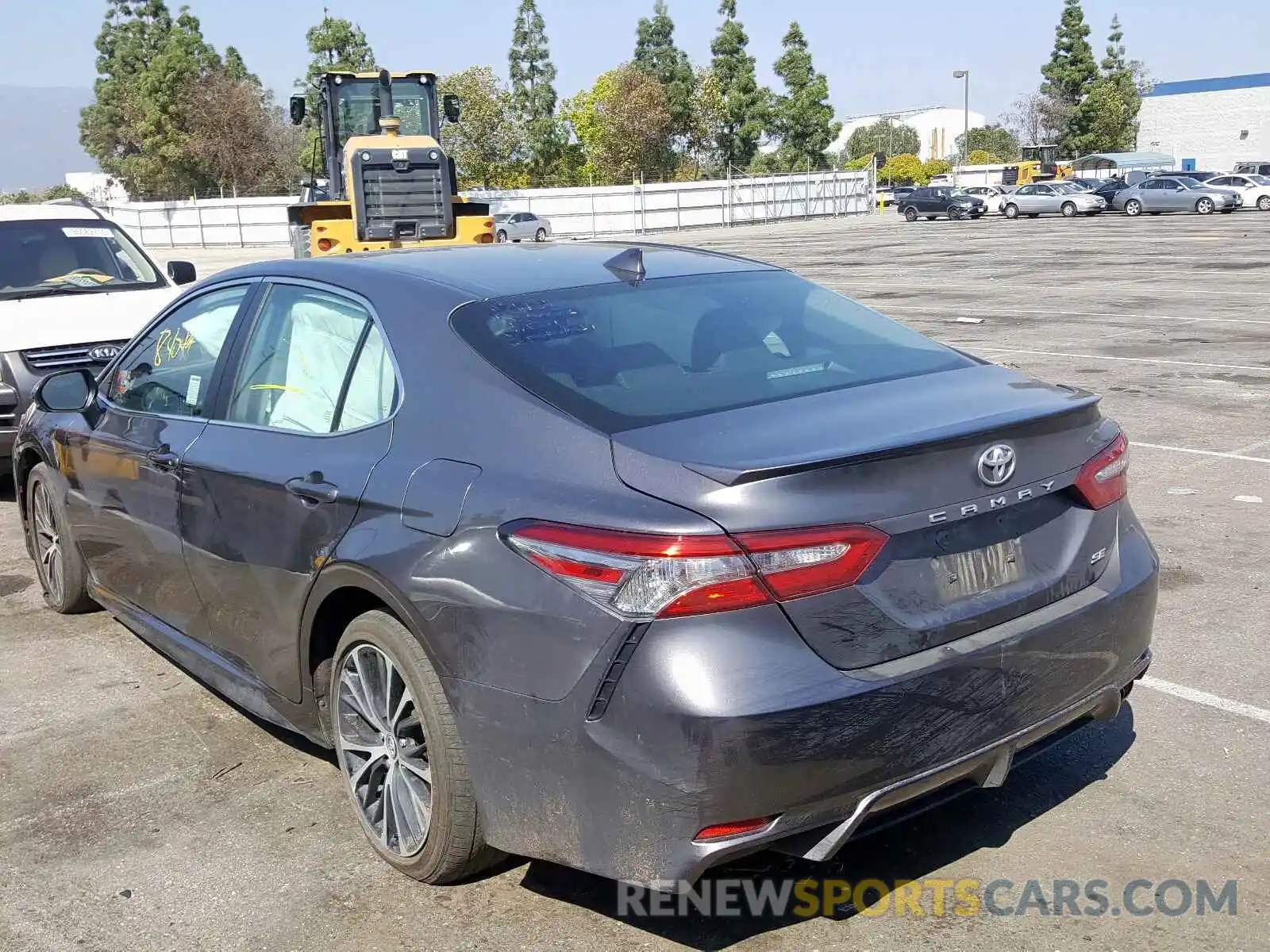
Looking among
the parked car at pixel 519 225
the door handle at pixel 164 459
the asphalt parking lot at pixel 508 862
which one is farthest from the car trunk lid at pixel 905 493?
the parked car at pixel 519 225

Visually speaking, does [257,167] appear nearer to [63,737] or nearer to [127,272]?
[127,272]

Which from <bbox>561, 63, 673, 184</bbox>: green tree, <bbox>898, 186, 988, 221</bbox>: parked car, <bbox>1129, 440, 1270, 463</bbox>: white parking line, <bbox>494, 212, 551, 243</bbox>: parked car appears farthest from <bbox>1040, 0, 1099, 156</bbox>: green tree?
<bbox>1129, 440, 1270, 463</bbox>: white parking line

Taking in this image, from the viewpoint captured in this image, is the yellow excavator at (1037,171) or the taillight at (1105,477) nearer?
the taillight at (1105,477)

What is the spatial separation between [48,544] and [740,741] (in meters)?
4.46

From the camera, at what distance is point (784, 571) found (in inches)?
110

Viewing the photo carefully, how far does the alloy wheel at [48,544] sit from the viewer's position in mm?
5859

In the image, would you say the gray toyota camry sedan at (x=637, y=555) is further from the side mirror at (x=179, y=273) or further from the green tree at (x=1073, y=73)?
the green tree at (x=1073, y=73)

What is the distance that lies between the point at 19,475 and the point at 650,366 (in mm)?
4167

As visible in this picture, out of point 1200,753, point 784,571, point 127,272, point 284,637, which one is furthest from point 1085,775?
point 127,272

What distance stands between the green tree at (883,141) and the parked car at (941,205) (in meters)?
81.4

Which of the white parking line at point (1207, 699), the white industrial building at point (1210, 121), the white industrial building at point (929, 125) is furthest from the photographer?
the white industrial building at point (929, 125)

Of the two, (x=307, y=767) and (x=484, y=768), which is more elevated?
(x=484, y=768)

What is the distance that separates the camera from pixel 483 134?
7431 centimetres

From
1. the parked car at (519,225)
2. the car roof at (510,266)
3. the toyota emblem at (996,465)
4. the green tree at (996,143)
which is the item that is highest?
the green tree at (996,143)
